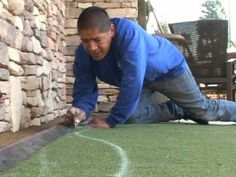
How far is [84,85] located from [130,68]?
1.78 feet

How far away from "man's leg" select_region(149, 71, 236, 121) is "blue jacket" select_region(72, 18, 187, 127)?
72mm

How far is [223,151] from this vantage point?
82.0 inches

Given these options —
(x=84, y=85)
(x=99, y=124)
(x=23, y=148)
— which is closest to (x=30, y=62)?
(x=84, y=85)

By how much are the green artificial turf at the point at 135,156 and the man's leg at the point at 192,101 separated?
0.88m

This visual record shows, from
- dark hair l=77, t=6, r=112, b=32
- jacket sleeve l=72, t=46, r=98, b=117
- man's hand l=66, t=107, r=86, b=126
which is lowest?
man's hand l=66, t=107, r=86, b=126

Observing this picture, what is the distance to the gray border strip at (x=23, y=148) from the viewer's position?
1785 mm

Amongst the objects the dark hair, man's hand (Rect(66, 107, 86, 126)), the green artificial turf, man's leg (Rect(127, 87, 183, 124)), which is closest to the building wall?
man's hand (Rect(66, 107, 86, 126))

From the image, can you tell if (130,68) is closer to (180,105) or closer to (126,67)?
(126,67)

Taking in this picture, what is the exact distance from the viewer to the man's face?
2.86 metres

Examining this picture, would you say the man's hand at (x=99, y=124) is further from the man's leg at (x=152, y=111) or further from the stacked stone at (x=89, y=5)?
the stacked stone at (x=89, y=5)

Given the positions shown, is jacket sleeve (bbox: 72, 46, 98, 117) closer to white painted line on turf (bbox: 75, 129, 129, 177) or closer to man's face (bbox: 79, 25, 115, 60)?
man's face (bbox: 79, 25, 115, 60)

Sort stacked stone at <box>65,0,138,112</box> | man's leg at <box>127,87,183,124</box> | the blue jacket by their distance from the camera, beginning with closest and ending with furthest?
1. the blue jacket
2. man's leg at <box>127,87,183,124</box>
3. stacked stone at <box>65,0,138,112</box>

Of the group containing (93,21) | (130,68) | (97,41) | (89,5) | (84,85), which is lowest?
(84,85)

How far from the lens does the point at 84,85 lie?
3404mm
